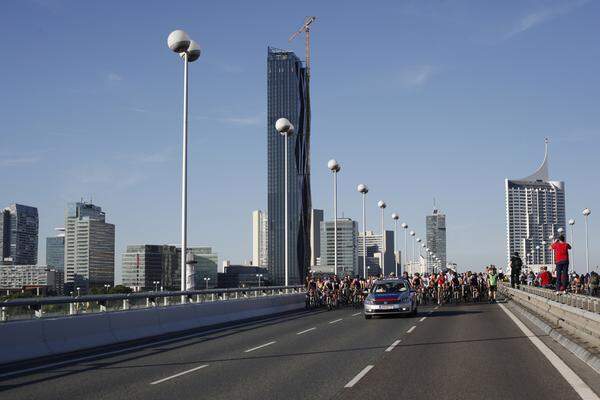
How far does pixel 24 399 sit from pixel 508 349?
32.2 ft

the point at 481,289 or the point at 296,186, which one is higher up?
the point at 296,186

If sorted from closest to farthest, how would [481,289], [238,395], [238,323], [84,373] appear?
[238,395], [84,373], [238,323], [481,289]

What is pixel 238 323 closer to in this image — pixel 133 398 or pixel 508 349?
pixel 508 349

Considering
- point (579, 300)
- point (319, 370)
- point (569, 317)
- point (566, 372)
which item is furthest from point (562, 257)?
point (319, 370)

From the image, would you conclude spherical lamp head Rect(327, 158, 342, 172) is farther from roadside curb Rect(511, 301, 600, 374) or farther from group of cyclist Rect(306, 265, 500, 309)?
roadside curb Rect(511, 301, 600, 374)

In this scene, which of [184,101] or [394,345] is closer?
[394,345]

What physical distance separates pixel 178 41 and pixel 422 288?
2088 centimetres

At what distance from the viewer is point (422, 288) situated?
42562mm

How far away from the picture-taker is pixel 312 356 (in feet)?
50.1

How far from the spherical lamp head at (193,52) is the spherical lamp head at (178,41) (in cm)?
83

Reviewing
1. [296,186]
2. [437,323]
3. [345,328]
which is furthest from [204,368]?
[296,186]

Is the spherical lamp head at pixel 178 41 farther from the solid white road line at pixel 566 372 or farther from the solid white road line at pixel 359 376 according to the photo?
the solid white road line at pixel 359 376

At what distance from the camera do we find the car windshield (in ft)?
96.9

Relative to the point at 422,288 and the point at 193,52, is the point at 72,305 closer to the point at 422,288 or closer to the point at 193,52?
the point at 193,52
